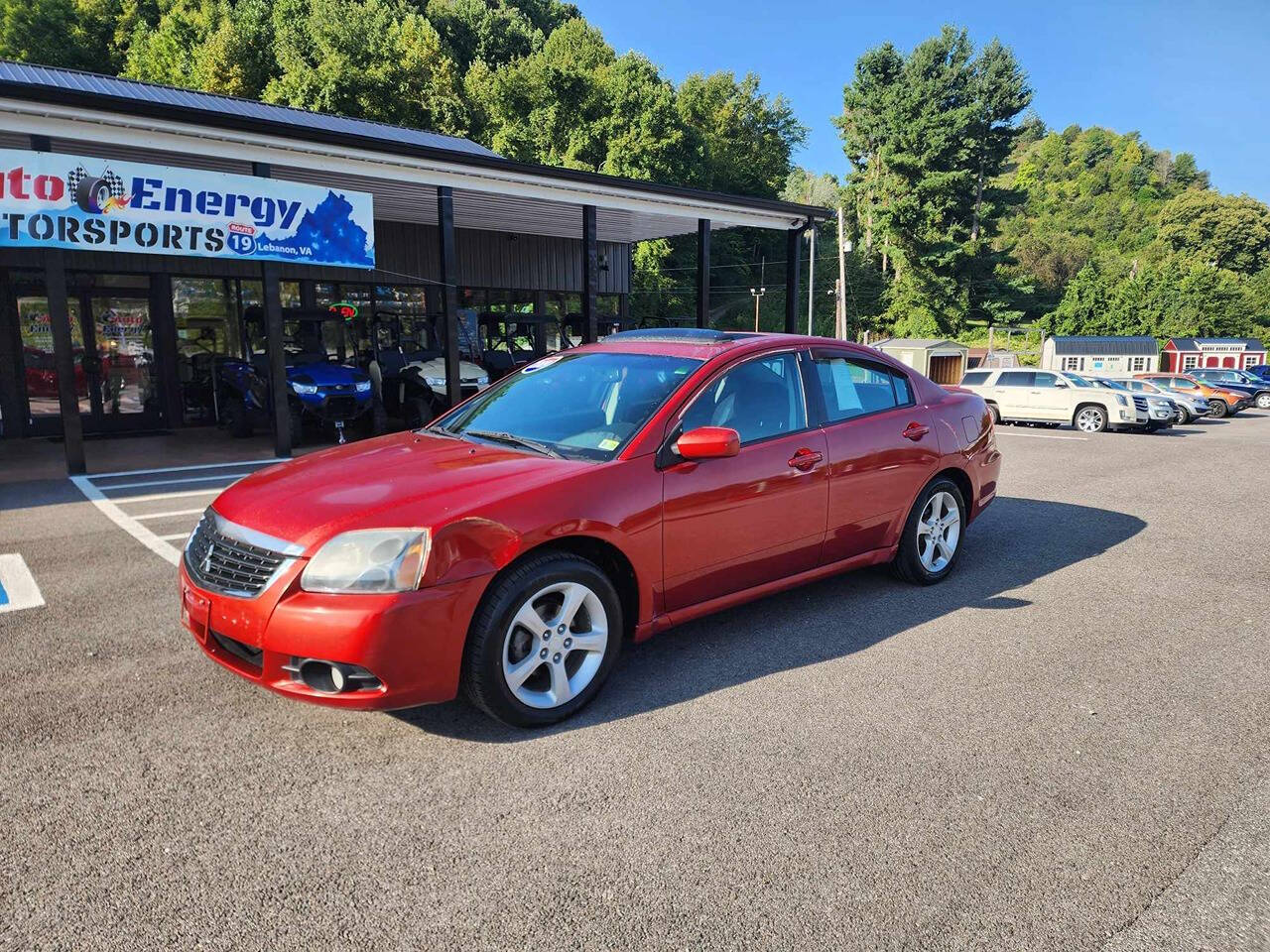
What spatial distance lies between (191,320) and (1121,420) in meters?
18.9

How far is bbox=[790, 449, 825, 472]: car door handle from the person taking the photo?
4113 mm

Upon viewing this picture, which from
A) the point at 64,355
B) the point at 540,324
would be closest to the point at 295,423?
the point at 64,355

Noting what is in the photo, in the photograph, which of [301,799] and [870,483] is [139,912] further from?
[870,483]

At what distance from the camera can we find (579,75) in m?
40.8

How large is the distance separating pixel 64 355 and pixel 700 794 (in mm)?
9618

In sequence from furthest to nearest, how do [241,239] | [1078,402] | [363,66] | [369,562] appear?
[363,66] < [1078,402] < [241,239] < [369,562]

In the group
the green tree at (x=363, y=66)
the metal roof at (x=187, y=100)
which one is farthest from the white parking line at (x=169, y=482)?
the green tree at (x=363, y=66)

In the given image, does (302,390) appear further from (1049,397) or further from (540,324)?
(1049,397)

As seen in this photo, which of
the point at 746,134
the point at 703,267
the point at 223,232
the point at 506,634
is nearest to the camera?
the point at 506,634

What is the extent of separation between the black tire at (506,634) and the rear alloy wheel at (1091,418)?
17.6 meters

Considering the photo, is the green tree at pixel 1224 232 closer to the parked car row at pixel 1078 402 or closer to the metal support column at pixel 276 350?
the parked car row at pixel 1078 402

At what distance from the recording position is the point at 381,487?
10.7ft

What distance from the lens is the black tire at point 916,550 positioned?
4.90 meters

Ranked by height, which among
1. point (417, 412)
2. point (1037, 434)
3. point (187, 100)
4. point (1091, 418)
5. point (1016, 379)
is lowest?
point (1037, 434)
